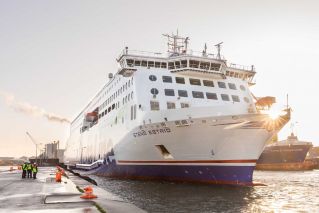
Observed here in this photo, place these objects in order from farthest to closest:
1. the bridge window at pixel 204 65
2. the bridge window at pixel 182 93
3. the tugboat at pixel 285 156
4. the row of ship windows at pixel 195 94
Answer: the tugboat at pixel 285 156 → the bridge window at pixel 204 65 → the bridge window at pixel 182 93 → the row of ship windows at pixel 195 94

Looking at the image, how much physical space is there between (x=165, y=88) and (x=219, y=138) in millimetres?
7672

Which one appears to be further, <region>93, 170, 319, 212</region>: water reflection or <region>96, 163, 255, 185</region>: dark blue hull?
<region>96, 163, 255, 185</region>: dark blue hull

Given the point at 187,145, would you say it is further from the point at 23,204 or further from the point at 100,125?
the point at 100,125

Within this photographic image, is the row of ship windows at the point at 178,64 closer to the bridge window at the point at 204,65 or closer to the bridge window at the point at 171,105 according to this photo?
the bridge window at the point at 204,65

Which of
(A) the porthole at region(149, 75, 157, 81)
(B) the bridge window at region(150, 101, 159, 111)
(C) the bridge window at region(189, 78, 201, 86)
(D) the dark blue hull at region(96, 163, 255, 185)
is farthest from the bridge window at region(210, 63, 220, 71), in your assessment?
(D) the dark blue hull at region(96, 163, 255, 185)

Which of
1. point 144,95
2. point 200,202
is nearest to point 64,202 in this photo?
point 200,202

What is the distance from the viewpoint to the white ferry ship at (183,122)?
2395 cm

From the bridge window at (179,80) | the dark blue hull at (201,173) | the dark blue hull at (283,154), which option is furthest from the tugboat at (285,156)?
the dark blue hull at (201,173)

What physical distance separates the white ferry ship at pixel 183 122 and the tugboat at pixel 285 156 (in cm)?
5086

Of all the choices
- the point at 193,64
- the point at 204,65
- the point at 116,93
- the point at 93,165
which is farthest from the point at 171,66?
the point at 93,165

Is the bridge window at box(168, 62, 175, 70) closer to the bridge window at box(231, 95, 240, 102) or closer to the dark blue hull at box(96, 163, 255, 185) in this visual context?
the bridge window at box(231, 95, 240, 102)

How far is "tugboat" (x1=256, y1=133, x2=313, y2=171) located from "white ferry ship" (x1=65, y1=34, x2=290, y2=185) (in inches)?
2002

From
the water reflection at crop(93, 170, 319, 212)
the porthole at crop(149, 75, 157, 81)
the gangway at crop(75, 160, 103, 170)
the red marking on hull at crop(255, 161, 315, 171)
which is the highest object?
the porthole at crop(149, 75, 157, 81)

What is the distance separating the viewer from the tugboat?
79.8m
